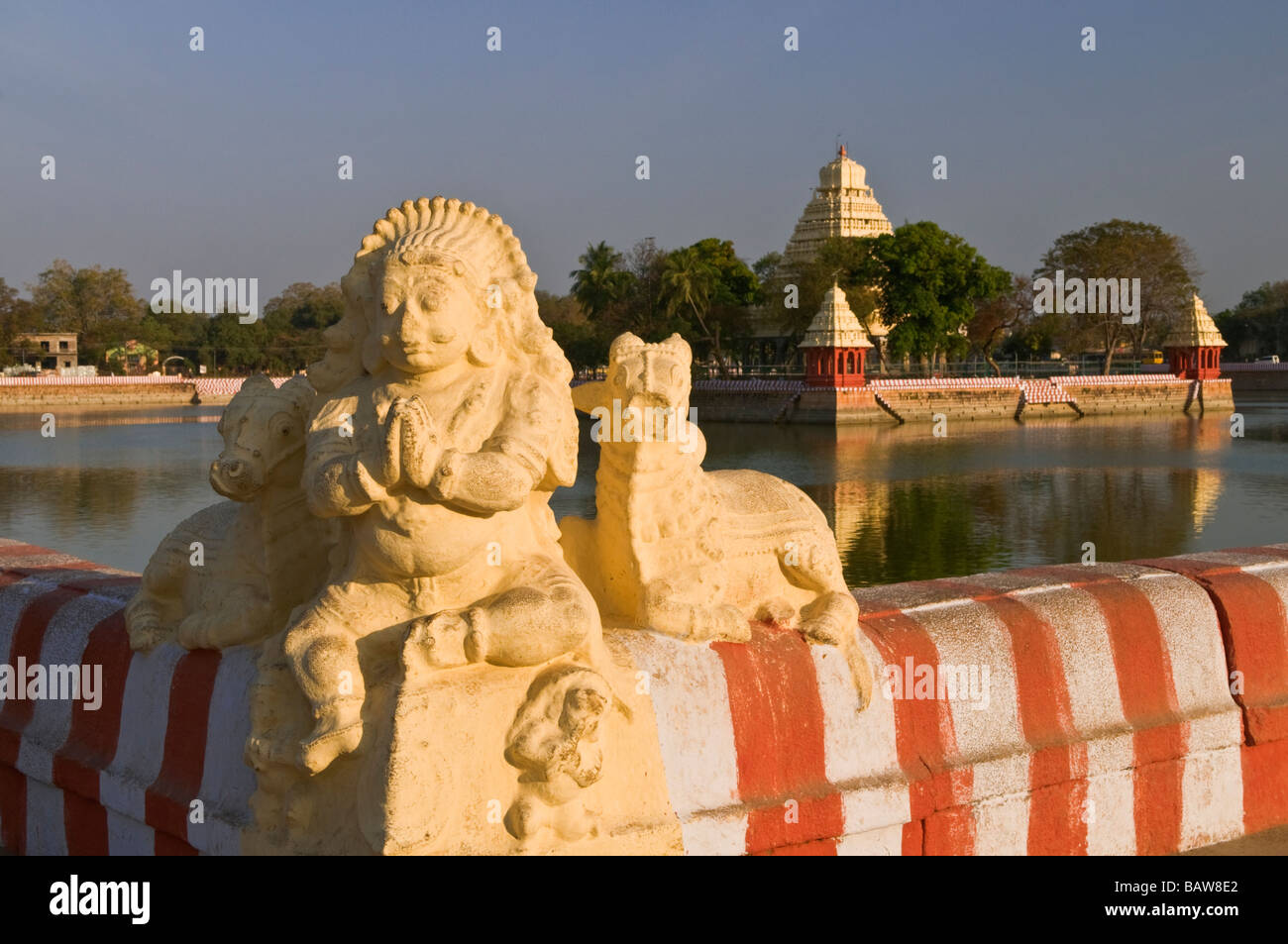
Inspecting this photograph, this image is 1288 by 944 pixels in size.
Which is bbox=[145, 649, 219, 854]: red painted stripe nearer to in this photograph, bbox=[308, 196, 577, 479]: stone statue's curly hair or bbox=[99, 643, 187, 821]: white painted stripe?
bbox=[99, 643, 187, 821]: white painted stripe

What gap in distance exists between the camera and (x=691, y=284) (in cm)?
4222

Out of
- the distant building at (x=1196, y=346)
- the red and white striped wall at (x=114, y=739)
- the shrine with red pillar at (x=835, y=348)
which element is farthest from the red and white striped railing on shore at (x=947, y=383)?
the red and white striped wall at (x=114, y=739)

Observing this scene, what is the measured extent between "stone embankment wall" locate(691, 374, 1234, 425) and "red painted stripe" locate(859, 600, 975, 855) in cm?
3048

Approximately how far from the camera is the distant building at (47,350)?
53469mm

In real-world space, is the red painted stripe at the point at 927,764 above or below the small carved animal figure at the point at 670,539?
below

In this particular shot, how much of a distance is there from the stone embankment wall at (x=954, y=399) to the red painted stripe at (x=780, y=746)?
101ft

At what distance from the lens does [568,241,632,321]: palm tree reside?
45281 millimetres

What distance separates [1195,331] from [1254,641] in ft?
132

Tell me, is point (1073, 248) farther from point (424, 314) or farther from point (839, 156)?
point (424, 314)

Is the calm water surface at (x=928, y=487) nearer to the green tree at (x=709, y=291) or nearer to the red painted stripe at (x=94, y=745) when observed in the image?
the red painted stripe at (x=94, y=745)

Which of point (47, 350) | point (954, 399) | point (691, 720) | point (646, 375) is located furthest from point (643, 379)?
point (47, 350)

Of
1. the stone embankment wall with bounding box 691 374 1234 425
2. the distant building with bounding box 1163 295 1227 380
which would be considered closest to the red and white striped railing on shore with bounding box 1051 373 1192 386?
the stone embankment wall with bounding box 691 374 1234 425

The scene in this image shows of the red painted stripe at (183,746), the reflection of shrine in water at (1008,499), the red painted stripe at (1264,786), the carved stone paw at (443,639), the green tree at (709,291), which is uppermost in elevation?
the green tree at (709,291)

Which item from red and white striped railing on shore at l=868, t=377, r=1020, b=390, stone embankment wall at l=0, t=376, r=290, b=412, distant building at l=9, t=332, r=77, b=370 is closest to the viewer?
red and white striped railing on shore at l=868, t=377, r=1020, b=390
